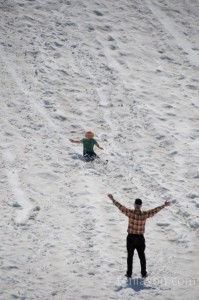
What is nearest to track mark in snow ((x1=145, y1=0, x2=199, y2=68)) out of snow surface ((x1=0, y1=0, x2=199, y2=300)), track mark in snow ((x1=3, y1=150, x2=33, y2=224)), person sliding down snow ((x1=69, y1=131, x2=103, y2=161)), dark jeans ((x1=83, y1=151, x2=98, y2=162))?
snow surface ((x1=0, y1=0, x2=199, y2=300))

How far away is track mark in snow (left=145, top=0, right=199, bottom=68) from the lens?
28.6 metres

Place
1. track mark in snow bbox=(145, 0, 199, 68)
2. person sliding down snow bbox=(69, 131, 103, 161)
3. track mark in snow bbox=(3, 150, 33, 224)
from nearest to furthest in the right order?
track mark in snow bbox=(3, 150, 33, 224)
person sliding down snow bbox=(69, 131, 103, 161)
track mark in snow bbox=(145, 0, 199, 68)

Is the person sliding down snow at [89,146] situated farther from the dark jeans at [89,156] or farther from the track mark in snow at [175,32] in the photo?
the track mark in snow at [175,32]

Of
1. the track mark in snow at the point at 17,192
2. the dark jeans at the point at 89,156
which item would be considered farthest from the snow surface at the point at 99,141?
the dark jeans at the point at 89,156

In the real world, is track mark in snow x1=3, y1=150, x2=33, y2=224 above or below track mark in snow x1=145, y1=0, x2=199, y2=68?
below

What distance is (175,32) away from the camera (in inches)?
1221

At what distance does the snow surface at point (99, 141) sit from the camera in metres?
11.5

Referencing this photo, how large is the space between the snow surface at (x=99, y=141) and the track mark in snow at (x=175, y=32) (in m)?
0.13

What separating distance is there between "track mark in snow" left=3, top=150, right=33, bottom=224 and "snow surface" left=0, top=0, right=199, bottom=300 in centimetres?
6

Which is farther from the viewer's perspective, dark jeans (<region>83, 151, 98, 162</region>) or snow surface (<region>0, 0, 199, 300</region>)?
dark jeans (<region>83, 151, 98, 162</region>)

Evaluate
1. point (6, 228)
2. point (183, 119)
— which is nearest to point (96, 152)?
point (183, 119)

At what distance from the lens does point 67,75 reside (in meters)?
25.8

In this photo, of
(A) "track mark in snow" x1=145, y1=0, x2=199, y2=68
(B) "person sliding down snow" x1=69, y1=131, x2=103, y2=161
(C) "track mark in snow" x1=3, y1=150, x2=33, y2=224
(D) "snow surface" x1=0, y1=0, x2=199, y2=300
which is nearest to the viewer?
(D) "snow surface" x1=0, y1=0, x2=199, y2=300

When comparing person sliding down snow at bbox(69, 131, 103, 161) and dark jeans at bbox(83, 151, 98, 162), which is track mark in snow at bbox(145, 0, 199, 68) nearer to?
person sliding down snow at bbox(69, 131, 103, 161)
